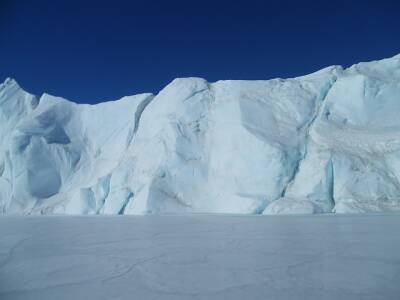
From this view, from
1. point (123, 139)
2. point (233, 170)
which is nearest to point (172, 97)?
point (123, 139)

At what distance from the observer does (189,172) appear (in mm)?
15328

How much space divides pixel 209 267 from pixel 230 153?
11.4 metres

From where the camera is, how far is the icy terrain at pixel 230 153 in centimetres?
1255

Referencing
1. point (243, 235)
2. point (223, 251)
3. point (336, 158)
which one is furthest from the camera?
point (336, 158)

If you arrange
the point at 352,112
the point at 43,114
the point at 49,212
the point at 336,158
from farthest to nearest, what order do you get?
the point at 43,114
the point at 49,212
the point at 352,112
the point at 336,158

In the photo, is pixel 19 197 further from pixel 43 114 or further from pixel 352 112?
pixel 352 112

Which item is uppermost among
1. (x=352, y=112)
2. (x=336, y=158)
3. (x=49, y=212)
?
(x=352, y=112)

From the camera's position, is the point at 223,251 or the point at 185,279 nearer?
the point at 185,279

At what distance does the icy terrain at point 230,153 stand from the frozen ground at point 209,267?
7082mm

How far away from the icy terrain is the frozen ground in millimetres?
7082

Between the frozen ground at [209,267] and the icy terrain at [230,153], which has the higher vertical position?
the frozen ground at [209,267]

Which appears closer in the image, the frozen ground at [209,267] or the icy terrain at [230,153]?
the frozen ground at [209,267]

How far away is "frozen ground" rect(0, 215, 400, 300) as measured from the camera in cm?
281

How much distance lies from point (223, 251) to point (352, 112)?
12118mm
